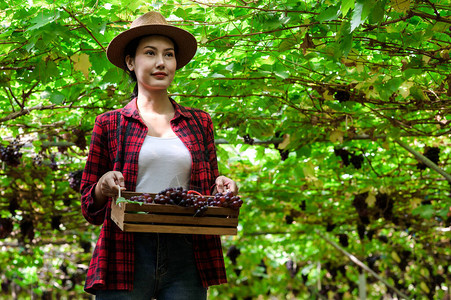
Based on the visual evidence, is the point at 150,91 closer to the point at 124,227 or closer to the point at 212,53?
the point at 124,227

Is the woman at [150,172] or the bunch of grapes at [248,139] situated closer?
the woman at [150,172]

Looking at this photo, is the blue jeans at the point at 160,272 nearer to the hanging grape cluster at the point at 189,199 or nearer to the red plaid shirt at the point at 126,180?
the red plaid shirt at the point at 126,180

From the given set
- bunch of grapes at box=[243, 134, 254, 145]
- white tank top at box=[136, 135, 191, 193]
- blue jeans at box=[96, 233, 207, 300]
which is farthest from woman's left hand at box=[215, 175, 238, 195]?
bunch of grapes at box=[243, 134, 254, 145]

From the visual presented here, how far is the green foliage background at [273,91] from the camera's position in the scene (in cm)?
324

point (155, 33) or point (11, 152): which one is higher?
point (11, 152)

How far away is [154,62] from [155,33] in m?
0.15

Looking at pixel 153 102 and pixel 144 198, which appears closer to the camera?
pixel 144 198

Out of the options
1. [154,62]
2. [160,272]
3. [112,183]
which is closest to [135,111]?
[154,62]

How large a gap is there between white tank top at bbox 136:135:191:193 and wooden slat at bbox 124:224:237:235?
0.26 meters

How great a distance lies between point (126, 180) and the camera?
234 cm

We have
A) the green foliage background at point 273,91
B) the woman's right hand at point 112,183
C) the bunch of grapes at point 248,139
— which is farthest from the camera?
the bunch of grapes at point 248,139

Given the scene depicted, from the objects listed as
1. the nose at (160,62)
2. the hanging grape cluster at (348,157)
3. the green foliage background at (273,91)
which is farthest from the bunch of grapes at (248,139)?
the nose at (160,62)

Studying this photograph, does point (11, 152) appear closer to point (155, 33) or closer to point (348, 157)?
point (348, 157)

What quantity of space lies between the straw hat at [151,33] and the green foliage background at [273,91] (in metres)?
0.50
